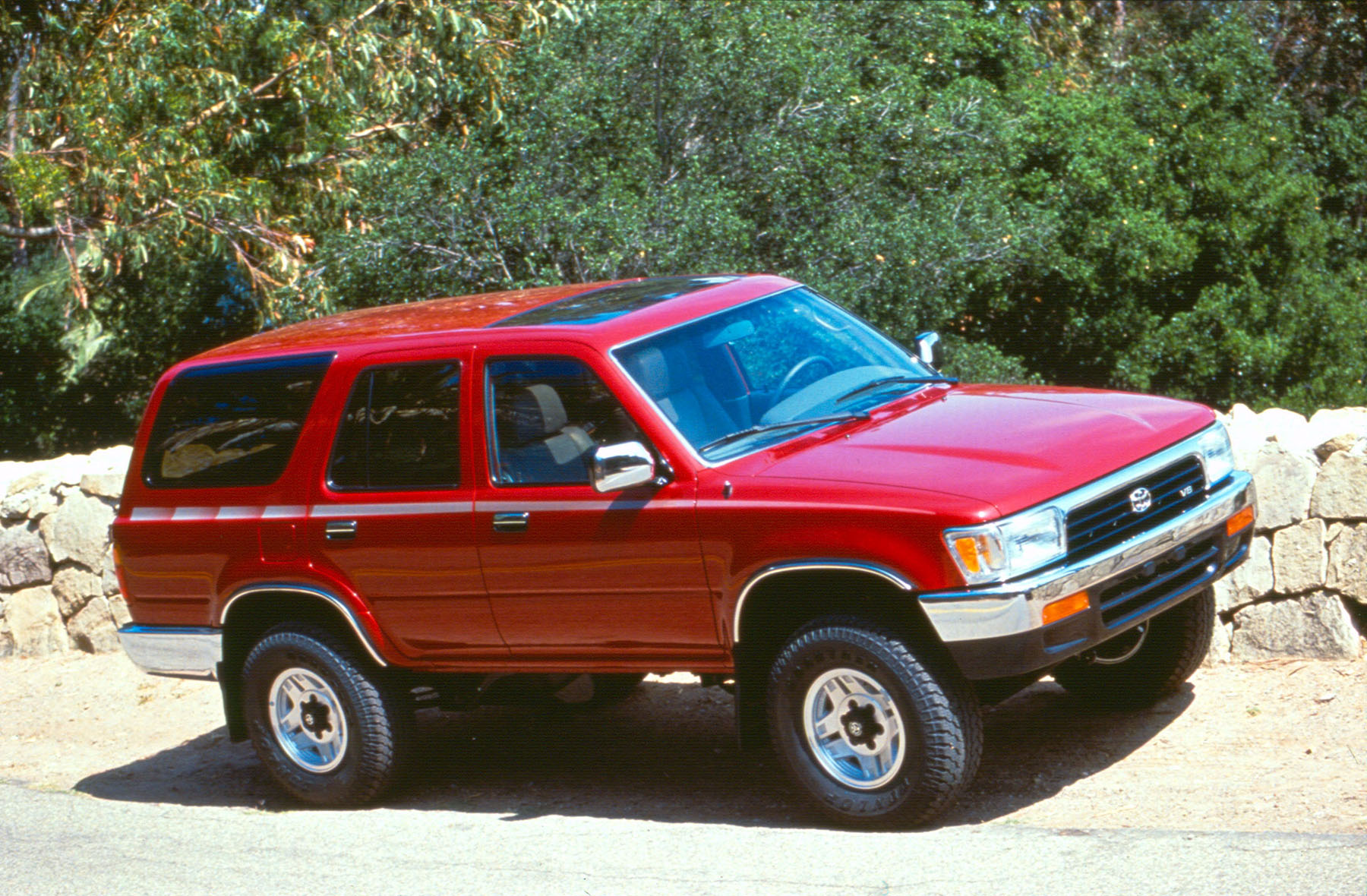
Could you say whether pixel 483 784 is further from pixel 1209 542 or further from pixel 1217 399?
pixel 1217 399

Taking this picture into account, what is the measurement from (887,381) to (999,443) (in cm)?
106

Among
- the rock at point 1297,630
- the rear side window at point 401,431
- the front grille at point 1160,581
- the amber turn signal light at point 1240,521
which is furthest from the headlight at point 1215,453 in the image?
the rear side window at point 401,431

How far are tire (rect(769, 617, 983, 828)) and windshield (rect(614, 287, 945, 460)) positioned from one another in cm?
83

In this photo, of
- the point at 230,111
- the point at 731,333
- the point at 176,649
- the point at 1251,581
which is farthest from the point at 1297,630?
the point at 230,111

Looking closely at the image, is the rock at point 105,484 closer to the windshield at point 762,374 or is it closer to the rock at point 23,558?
the rock at point 23,558

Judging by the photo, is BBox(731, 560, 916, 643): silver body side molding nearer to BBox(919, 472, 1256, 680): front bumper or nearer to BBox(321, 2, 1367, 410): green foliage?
BBox(919, 472, 1256, 680): front bumper

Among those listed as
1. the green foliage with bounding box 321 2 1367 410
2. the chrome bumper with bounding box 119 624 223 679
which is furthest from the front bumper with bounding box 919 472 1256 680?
the green foliage with bounding box 321 2 1367 410

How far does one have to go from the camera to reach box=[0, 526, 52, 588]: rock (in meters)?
10.5

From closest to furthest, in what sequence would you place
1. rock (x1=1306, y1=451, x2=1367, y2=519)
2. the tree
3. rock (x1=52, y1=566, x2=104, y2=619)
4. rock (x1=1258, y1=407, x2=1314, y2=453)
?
rock (x1=1306, y1=451, x2=1367, y2=519)
rock (x1=1258, y1=407, x2=1314, y2=453)
rock (x1=52, y1=566, x2=104, y2=619)
the tree

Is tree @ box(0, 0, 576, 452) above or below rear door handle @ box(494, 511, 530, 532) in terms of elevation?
above

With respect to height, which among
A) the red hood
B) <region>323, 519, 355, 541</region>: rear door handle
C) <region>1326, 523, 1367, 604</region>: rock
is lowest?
<region>1326, 523, 1367, 604</region>: rock

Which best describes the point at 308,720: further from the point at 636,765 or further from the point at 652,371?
the point at 652,371

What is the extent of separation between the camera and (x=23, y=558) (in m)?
10.5

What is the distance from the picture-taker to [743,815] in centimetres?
624
